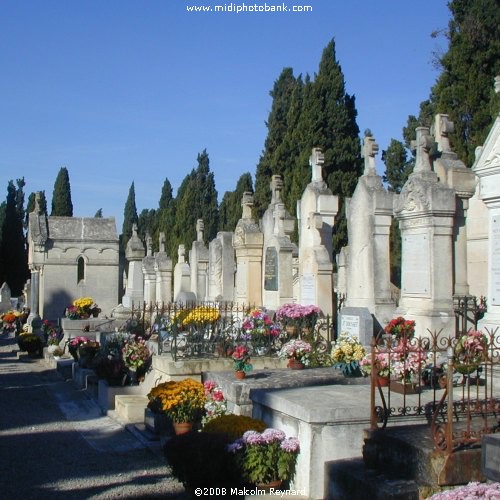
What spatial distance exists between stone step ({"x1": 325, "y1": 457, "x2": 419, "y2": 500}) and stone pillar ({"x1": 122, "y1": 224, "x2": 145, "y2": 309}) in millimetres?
24680

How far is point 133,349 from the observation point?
12.9 meters

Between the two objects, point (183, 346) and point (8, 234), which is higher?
point (8, 234)

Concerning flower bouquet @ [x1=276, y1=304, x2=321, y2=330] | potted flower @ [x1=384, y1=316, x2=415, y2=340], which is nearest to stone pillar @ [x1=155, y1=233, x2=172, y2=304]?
flower bouquet @ [x1=276, y1=304, x2=321, y2=330]

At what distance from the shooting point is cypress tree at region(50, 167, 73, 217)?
59.2 m

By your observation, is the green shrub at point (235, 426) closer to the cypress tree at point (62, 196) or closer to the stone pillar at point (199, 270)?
the stone pillar at point (199, 270)

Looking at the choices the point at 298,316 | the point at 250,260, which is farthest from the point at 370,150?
the point at 250,260

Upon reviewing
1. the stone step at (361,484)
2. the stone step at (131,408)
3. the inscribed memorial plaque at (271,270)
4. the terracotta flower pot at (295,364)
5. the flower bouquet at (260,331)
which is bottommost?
the stone step at (131,408)

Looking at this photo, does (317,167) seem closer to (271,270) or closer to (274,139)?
(271,270)

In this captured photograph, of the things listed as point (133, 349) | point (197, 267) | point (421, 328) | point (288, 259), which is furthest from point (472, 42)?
point (133, 349)

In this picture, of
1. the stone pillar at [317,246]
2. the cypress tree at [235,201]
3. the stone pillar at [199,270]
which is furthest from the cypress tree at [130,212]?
the stone pillar at [317,246]

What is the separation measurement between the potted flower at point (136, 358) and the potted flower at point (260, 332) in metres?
1.90

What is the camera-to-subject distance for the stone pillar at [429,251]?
39.4ft

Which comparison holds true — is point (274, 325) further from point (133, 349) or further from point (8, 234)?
point (8, 234)

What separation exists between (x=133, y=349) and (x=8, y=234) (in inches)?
1804
